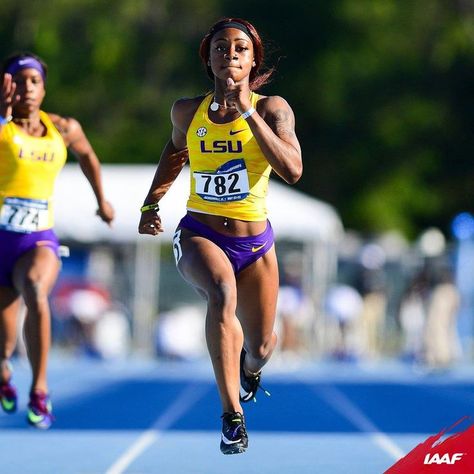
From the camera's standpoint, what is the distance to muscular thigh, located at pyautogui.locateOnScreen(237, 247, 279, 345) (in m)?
7.88

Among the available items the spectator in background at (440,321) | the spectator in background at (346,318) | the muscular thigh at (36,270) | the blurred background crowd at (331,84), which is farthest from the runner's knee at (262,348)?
the blurred background crowd at (331,84)

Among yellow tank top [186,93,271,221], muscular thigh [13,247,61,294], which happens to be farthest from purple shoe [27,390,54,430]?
yellow tank top [186,93,271,221]

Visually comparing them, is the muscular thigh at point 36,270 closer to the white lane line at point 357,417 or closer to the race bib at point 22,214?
the race bib at point 22,214

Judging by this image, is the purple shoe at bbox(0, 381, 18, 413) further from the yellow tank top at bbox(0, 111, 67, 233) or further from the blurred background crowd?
the blurred background crowd

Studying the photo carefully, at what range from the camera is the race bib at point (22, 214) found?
30.7 ft

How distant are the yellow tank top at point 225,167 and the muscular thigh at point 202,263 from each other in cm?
21

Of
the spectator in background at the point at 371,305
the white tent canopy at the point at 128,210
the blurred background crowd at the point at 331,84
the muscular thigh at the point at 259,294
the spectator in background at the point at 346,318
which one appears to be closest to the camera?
the muscular thigh at the point at 259,294

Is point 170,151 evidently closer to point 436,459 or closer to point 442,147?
point 436,459

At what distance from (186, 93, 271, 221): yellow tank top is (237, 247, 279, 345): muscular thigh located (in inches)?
11.3

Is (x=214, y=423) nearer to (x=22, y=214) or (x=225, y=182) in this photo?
(x=22, y=214)

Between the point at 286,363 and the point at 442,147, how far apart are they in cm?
2409

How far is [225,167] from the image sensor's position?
762 centimetres

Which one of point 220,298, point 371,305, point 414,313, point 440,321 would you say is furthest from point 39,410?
point 371,305

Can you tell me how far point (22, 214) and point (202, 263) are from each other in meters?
2.29
